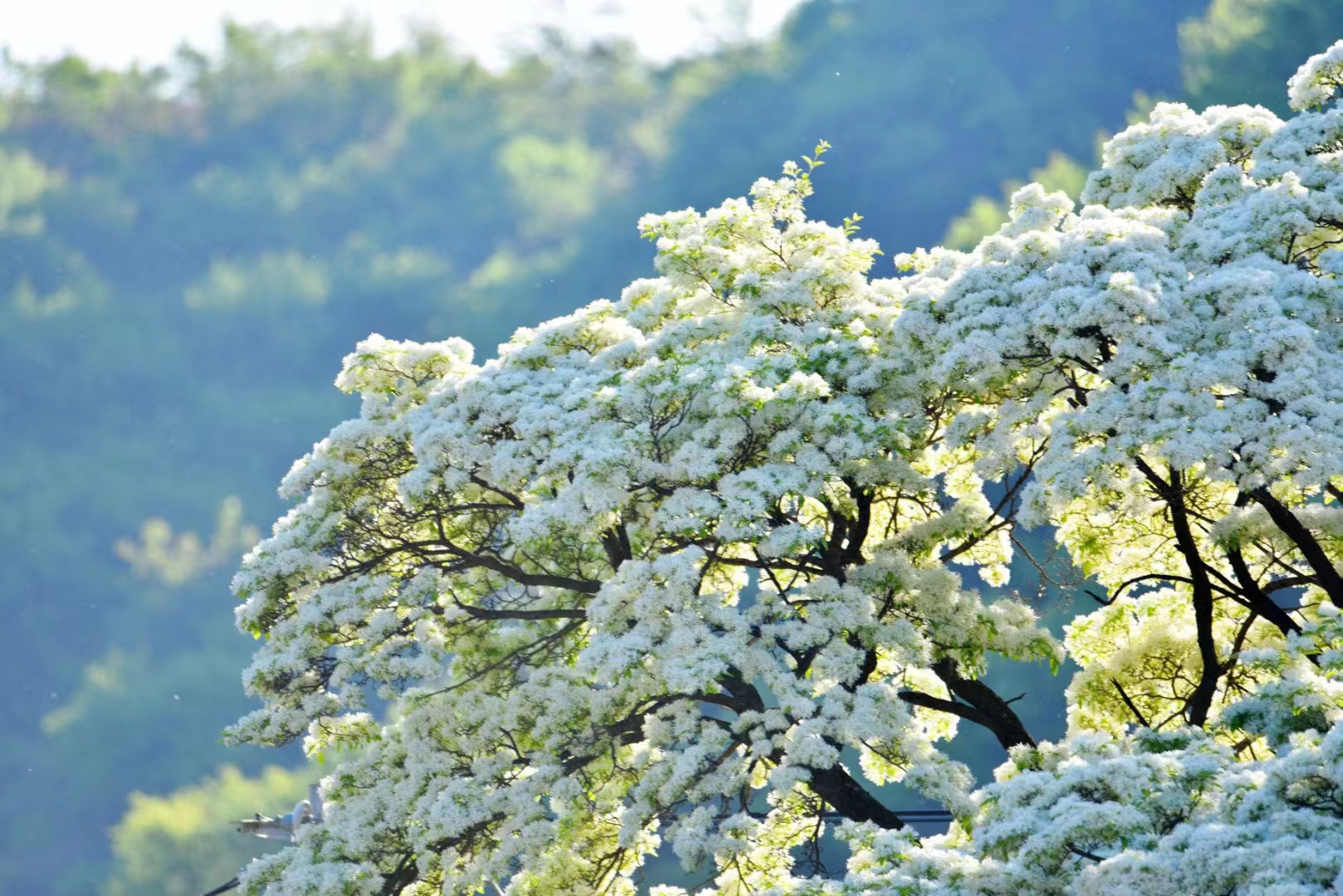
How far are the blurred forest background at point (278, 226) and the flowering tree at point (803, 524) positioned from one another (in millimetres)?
37403

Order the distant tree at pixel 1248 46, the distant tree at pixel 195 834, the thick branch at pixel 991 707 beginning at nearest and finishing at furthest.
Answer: the thick branch at pixel 991 707 → the distant tree at pixel 195 834 → the distant tree at pixel 1248 46

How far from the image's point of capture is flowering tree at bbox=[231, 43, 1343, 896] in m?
12.6

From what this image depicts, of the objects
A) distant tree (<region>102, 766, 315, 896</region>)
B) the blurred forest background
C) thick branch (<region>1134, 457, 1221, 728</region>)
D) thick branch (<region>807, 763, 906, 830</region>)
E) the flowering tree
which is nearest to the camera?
the flowering tree

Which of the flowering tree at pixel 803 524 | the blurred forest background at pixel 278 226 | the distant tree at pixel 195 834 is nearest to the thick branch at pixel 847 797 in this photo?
the flowering tree at pixel 803 524

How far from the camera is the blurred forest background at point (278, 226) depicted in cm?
5547

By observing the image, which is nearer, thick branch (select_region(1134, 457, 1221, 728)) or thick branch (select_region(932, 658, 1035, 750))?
thick branch (select_region(1134, 457, 1221, 728))

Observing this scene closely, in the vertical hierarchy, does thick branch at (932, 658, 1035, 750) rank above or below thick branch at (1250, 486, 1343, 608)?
above

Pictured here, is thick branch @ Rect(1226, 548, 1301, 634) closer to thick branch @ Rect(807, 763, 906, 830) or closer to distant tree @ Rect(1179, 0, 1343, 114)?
thick branch @ Rect(807, 763, 906, 830)

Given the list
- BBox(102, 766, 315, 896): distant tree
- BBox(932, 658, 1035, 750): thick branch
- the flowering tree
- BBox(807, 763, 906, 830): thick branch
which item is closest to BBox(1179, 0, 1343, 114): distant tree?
BBox(102, 766, 315, 896): distant tree

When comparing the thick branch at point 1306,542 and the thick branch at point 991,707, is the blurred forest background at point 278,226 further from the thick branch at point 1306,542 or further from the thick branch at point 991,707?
the thick branch at point 1306,542

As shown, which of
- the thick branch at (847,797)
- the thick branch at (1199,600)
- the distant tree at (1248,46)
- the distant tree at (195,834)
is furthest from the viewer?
the distant tree at (1248,46)

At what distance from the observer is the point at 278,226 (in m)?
66.6

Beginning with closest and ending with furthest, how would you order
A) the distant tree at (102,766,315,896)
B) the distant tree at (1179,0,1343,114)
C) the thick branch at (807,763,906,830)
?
the thick branch at (807,763,906,830)
the distant tree at (102,766,315,896)
the distant tree at (1179,0,1343,114)

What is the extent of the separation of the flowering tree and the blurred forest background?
3740cm
